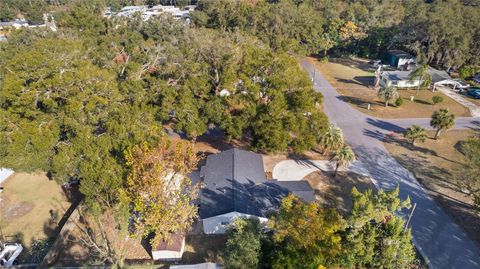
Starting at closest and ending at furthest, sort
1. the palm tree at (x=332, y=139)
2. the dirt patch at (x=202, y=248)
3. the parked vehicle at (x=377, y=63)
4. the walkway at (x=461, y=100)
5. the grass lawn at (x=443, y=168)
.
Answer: the dirt patch at (x=202, y=248)
the grass lawn at (x=443, y=168)
the palm tree at (x=332, y=139)
the walkway at (x=461, y=100)
the parked vehicle at (x=377, y=63)

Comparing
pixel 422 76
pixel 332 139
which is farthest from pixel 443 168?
pixel 422 76

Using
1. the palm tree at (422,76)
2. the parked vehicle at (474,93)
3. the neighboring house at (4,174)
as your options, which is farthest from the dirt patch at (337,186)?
the parked vehicle at (474,93)

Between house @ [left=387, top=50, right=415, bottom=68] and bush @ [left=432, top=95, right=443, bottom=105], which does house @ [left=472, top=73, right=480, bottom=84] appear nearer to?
house @ [left=387, top=50, right=415, bottom=68]

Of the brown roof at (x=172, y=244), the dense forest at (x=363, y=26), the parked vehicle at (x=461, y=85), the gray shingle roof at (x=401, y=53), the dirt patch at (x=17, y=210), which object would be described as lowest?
the dirt patch at (x=17, y=210)

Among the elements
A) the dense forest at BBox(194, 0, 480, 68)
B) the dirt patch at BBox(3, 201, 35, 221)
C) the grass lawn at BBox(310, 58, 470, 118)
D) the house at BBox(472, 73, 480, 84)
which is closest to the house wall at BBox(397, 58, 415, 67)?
the dense forest at BBox(194, 0, 480, 68)

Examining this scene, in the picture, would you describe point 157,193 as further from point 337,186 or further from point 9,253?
point 337,186

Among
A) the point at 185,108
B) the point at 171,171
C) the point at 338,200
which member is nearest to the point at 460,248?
the point at 338,200

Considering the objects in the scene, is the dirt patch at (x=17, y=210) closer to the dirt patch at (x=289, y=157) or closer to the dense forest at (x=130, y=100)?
the dense forest at (x=130, y=100)
